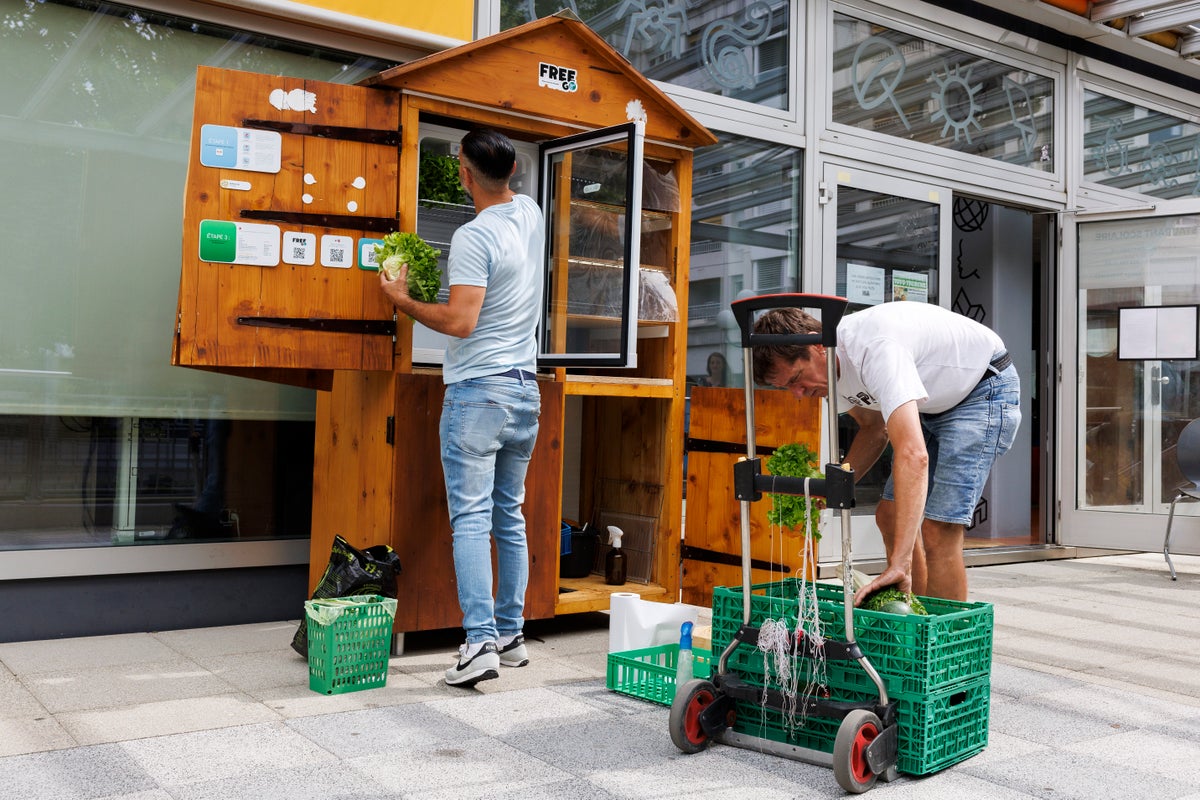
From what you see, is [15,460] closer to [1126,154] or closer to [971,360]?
[971,360]

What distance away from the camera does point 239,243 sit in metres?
3.74

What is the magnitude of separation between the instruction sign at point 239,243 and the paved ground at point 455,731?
54.5 inches

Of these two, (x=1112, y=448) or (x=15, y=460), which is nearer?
(x=15, y=460)

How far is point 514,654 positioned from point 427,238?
1.76m

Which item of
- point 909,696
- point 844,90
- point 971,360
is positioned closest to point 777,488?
point 909,696

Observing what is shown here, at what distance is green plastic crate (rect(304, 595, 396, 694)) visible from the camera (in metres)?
3.42

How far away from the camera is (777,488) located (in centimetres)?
276

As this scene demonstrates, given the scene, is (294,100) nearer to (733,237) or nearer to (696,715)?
(696,715)

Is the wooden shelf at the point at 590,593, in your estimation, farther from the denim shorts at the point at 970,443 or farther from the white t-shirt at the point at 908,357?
the white t-shirt at the point at 908,357

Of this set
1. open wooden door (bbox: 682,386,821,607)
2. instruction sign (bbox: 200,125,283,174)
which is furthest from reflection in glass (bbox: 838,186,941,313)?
instruction sign (bbox: 200,125,283,174)

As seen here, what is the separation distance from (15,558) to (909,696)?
3198mm

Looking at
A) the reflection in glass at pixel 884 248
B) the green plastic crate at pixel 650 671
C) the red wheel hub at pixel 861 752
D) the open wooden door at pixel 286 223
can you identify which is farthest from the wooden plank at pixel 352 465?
the reflection in glass at pixel 884 248

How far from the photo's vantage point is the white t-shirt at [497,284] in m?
3.62

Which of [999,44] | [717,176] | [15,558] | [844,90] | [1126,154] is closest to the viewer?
[15,558]
